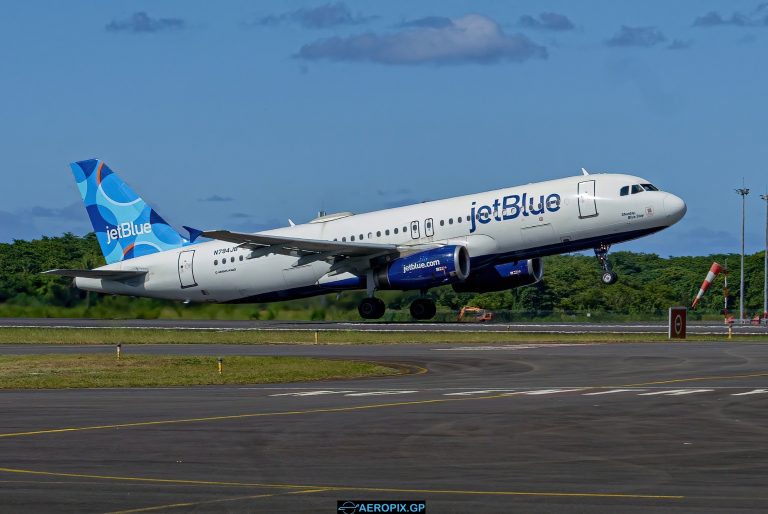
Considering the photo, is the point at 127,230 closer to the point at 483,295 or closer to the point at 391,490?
the point at 483,295

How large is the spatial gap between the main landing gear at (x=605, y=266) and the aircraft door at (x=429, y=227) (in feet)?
26.1

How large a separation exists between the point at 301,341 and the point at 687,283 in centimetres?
7977

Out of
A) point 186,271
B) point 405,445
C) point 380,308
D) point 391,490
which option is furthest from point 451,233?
point 391,490

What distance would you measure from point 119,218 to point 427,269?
19.6 m

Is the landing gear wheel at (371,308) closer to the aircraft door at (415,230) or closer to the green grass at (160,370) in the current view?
the aircraft door at (415,230)

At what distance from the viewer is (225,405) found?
84.9 feet

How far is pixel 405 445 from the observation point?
19297 millimetres

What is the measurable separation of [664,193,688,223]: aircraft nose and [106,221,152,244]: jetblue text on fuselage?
2854 centimetres

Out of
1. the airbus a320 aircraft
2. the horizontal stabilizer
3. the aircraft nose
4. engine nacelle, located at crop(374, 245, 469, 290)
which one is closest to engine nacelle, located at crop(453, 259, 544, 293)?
the airbus a320 aircraft

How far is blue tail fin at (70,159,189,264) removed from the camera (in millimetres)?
70125

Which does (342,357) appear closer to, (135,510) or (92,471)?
(92,471)

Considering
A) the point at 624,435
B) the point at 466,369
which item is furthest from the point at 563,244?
the point at 624,435

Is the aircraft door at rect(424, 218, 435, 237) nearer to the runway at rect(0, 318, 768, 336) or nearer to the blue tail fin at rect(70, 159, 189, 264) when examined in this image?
the runway at rect(0, 318, 768, 336)

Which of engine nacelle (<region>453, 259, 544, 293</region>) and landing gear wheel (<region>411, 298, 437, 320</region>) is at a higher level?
engine nacelle (<region>453, 259, 544, 293</region>)
